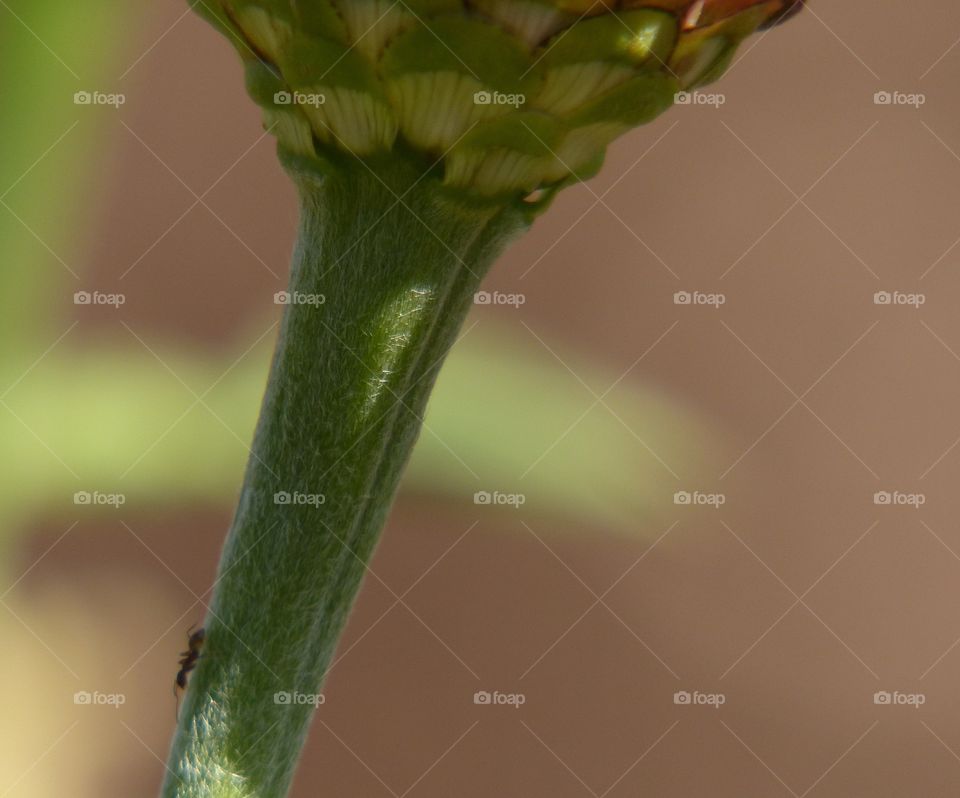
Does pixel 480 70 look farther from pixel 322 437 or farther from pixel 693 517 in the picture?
pixel 693 517

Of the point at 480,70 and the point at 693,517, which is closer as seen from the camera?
the point at 480,70

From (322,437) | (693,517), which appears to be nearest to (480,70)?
(322,437)

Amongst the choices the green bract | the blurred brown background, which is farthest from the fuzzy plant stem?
the blurred brown background

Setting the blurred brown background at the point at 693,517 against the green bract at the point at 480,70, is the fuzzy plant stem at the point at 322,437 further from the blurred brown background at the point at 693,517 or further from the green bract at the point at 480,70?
the blurred brown background at the point at 693,517

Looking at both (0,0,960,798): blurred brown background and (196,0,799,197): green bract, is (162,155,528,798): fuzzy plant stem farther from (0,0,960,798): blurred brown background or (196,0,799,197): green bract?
(0,0,960,798): blurred brown background

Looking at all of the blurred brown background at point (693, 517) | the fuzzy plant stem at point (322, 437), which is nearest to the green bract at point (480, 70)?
the fuzzy plant stem at point (322, 437)

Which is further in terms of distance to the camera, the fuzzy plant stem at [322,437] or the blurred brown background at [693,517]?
the blurred brown background at [693,517]
